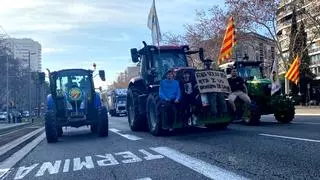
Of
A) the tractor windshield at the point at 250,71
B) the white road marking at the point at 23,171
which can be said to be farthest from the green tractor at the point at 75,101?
the tractor windshield at the point at 250,71

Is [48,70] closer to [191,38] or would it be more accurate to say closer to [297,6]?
[297,6]

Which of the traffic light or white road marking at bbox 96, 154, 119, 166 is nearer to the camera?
white road marking at bbox 96, 154, 119, 166

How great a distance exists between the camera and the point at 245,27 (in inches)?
Answer: 1997

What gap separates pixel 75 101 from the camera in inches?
687

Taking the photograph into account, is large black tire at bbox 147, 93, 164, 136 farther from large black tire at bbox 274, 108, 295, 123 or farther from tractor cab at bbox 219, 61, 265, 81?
tractor cab at bbox 219, 61, 265, 81

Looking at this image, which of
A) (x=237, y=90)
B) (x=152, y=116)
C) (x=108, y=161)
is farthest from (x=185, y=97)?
(x=108, y=161)

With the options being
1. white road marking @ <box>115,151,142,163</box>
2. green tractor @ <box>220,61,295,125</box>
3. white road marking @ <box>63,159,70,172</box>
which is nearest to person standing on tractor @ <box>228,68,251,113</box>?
green tractor @ <box>220,61,295,125</box>

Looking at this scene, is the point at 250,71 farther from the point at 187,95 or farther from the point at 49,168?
the point at 49,168

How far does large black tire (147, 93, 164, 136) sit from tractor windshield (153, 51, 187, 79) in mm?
1040

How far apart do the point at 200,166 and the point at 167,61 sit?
28.2 feet

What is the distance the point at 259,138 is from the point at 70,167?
488 centimetres

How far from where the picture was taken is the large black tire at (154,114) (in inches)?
574

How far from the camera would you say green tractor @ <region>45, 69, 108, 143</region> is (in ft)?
55.3

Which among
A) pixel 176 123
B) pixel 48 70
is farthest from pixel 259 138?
pixel 48 70
